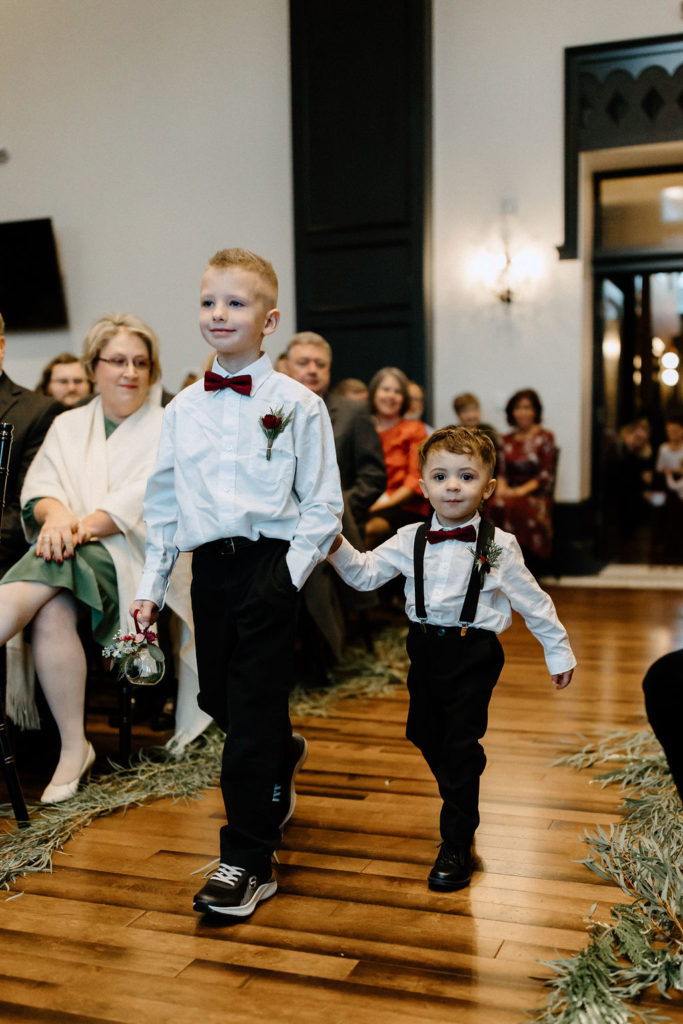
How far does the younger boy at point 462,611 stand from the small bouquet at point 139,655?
50 centimetres

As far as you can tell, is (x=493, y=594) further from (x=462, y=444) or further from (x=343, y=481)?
(x=343, y=481)

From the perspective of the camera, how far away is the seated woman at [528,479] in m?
7.14

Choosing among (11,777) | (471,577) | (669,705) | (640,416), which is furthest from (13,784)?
(640,416)

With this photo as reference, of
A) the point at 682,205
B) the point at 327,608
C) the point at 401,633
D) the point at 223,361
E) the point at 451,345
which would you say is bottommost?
the point at 401,633

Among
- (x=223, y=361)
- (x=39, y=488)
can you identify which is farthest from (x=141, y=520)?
(x=223, y=361)

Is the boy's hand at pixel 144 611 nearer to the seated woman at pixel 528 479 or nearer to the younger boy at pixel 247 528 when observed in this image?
the younger boy at pixel 247 528

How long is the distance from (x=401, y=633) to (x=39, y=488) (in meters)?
2.46

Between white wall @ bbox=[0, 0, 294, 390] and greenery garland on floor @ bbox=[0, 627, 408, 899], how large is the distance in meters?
5.00

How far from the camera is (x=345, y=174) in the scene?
A: 302 inches

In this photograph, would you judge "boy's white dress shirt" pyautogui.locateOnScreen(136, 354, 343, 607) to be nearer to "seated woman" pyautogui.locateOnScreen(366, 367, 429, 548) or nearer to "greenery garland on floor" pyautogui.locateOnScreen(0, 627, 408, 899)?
"greenery garland on floor" pyautogui.locateOnScreen(0, 627, 408, 899)

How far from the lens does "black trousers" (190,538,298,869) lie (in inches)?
85.3

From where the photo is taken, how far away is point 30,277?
878 cm

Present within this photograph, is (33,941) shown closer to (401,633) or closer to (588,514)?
(401,633)

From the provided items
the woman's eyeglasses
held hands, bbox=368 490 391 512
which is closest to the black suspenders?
the woman's eyeglasses
